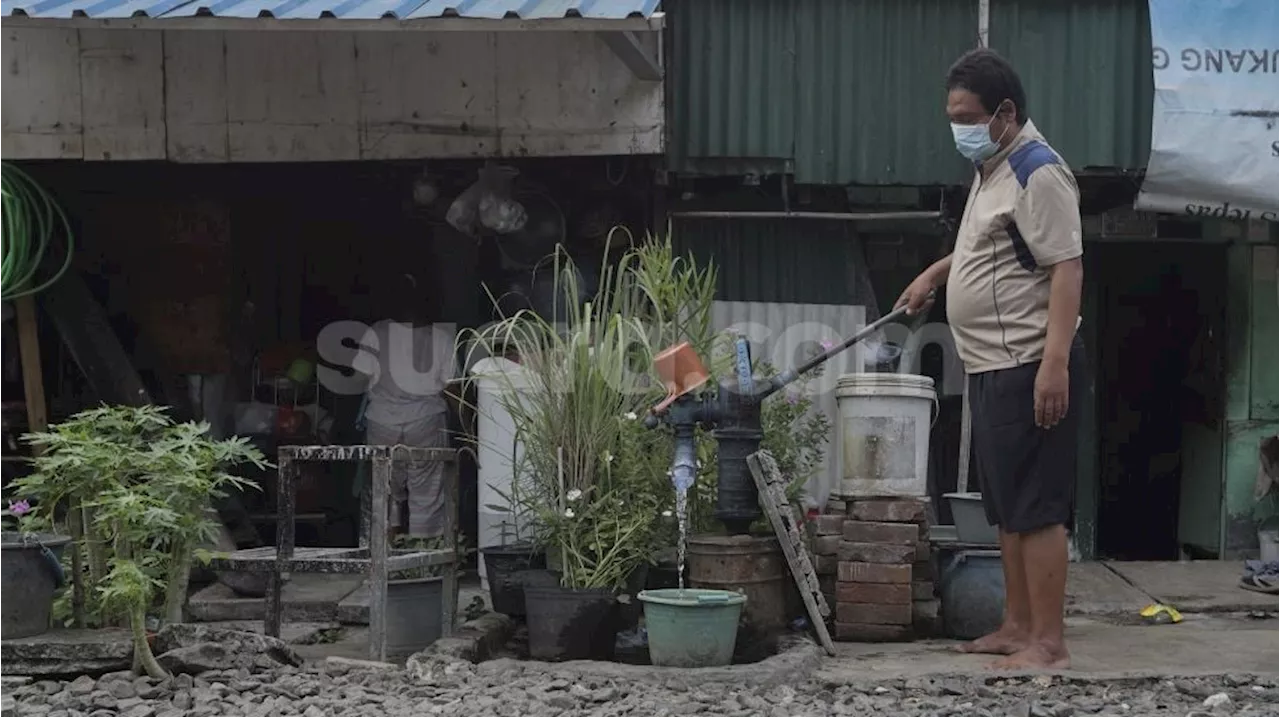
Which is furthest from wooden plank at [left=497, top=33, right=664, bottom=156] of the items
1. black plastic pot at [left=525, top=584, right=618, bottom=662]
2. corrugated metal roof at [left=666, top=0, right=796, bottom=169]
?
black plastic pot at [left=525, top=584, right=618, bottom=662]

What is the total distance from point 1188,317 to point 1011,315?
487 centimetres

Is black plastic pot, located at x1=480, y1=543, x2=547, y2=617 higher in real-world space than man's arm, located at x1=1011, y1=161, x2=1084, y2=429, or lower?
lower

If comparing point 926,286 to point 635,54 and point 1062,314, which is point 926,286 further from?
point 635,54

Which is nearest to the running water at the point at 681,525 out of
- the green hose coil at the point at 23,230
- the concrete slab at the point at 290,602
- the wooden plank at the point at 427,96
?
the concrete slab at the point at 290,602

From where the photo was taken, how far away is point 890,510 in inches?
206

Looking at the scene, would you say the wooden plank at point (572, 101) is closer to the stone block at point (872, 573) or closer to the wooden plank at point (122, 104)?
the wooden plank at point (122, 104)

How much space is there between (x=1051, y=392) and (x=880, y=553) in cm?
129

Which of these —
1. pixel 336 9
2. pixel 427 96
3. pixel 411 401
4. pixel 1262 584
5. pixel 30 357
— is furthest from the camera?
pixel 411 401

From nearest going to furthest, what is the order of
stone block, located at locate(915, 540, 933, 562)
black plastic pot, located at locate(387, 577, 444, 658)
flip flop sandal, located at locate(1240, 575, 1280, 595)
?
black plastic pot, located at locate(387, 577, 444, 658)
stone block, located at locate(915, 540, 933, 562)
flip flop sandal, located at locate(1240, 575, 1280, 595)

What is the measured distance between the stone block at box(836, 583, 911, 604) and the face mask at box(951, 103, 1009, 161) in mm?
1818

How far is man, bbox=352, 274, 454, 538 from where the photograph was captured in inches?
299

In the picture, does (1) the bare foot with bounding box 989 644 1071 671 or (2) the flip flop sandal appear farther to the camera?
(2) the flip flop sandal

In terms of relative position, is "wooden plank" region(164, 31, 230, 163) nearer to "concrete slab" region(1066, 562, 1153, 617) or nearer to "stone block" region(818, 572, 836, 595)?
"stone block" region(818, 572, 836, 595)
